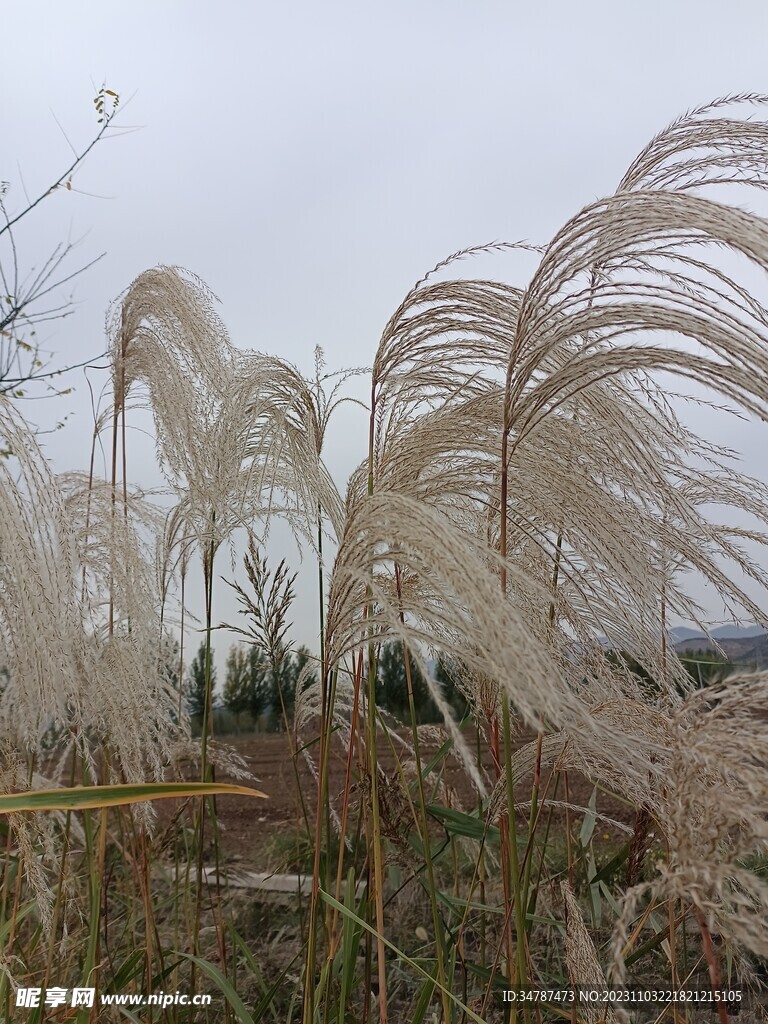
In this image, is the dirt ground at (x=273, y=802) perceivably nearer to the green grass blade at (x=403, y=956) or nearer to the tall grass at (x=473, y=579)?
the tall grass at (x=473, y=579)

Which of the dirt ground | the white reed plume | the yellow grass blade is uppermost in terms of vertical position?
the white reed plume

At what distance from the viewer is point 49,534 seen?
1.60m

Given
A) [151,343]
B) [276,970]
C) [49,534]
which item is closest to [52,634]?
[49,534]

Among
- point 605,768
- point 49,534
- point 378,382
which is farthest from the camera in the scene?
point 378,382

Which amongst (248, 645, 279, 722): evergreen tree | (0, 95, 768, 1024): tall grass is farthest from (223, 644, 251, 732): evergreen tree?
(0, 95, 768, 1024): tall grass

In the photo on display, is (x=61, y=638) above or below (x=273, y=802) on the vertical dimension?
above

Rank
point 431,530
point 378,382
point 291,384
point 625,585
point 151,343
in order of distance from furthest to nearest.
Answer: point 151,343 < point 291,384 < point 378,382 < point 625,585 < point 431,530

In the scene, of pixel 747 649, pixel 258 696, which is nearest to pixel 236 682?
pixel 258 696

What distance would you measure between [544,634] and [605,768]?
14.1 inches

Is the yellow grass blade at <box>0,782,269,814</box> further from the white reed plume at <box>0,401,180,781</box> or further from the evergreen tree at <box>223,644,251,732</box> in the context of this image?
the evergreen tree at <box>223,644,251,732</box>

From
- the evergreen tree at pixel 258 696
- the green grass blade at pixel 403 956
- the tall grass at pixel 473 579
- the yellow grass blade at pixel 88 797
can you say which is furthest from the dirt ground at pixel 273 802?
the yellow grass blade at pixel 88 797

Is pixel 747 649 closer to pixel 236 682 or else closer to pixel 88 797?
pixel 88 797

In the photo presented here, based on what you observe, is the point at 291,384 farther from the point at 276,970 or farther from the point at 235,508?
the point at 276,970

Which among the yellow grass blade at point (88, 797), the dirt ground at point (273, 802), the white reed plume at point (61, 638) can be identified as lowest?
the dirt ground at point (273, 802)
